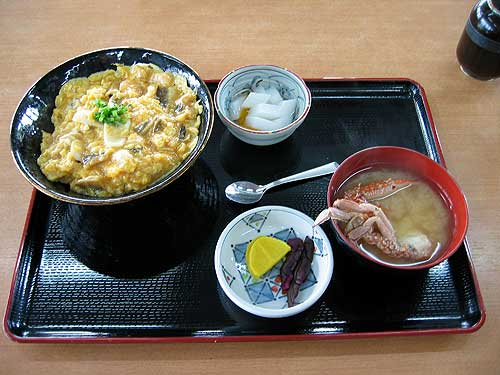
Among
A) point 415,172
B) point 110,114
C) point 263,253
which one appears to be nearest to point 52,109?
point 110,114

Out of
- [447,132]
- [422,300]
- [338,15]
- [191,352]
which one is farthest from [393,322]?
[338,15]

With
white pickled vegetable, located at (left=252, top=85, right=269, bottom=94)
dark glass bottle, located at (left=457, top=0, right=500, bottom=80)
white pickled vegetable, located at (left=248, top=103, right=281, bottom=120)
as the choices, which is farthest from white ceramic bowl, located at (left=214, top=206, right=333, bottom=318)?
dark glass bottle, located at (left=457, top=0, right=500, bottom=80)

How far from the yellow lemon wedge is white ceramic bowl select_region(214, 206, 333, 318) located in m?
0.04

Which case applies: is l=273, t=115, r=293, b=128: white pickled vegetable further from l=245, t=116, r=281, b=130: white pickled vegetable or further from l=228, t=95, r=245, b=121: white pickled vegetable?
l=228, t=95, r=245, b=121: white pickled vegetable

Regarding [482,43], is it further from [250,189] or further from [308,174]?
[250,189]

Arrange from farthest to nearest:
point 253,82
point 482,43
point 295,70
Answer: point 295,70 < point 482,43 < point 253,82

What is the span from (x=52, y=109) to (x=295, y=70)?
136 centimetres

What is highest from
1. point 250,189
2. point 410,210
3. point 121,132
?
point 121,132

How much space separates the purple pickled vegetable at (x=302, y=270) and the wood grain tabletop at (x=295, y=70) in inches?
7.5

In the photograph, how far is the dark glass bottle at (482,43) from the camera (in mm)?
2314

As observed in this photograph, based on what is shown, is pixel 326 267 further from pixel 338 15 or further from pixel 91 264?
pixel 338 15

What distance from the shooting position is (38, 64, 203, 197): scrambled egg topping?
74.0 inches

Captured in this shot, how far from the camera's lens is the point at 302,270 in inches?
71.2

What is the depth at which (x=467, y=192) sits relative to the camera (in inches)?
86.7
